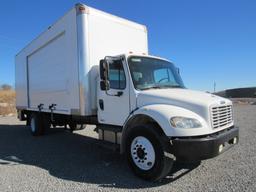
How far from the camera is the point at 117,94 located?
610cm

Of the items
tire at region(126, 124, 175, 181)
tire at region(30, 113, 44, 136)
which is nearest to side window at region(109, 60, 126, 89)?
tire at region(126, 124, 175, 181)

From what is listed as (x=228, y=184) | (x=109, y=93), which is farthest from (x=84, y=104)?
(x=228, y=184)

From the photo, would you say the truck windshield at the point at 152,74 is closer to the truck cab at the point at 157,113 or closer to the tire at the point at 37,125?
the truck cab at the point at 157,113

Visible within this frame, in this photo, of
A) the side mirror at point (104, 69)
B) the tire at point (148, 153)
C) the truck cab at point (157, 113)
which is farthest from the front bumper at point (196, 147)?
the side mirror at point (104, 69)

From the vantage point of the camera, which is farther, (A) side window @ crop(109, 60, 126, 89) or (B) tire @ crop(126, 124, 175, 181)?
(A) side window @ crop(109, 60, 126, 89)

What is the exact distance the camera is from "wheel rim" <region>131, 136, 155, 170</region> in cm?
515

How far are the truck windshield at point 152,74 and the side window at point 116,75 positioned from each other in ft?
0.77

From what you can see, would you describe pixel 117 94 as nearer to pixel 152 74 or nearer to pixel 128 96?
pixel 128 96

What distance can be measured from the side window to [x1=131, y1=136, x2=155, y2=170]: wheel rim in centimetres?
128

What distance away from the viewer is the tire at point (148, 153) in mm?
4918

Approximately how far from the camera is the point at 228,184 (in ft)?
16.1

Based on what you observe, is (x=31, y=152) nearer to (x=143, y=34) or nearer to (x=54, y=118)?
(x=54, y=118)

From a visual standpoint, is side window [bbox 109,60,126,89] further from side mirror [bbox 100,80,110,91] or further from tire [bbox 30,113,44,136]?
tire [bbox 30,113,44,136]

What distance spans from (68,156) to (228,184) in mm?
4154
